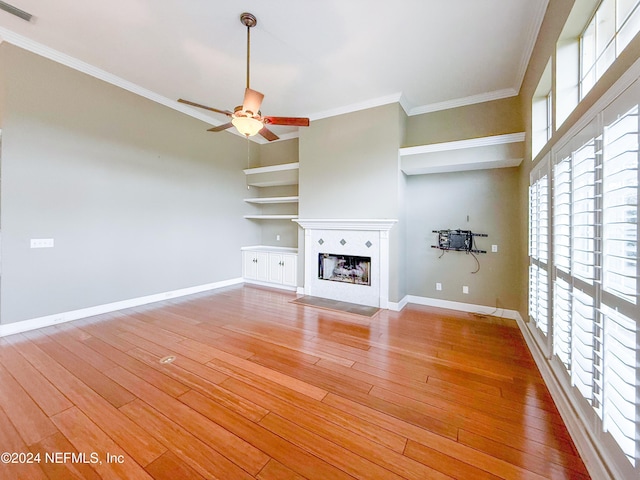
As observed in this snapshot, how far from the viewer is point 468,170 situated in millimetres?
4215

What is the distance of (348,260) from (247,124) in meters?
2.93

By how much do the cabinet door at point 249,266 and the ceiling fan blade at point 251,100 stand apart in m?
3.82

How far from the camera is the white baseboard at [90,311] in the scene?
3.23 meters

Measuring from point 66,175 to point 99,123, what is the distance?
3.05ft

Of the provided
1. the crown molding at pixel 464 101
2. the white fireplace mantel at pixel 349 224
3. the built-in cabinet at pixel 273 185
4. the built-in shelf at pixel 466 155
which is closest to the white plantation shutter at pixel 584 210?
the built-in shelf at pixel 466 155

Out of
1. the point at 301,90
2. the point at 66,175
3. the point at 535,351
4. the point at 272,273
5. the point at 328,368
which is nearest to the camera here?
the point at 328,368

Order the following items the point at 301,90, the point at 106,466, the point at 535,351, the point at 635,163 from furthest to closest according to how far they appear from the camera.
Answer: the point at 301,90 < the point at 535,351 < the point at 106,466 < the point at 635,163

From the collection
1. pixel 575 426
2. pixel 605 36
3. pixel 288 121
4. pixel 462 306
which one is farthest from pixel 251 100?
pixel 462 306

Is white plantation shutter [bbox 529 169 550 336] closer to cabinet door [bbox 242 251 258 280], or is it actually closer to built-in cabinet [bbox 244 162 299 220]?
built-in cabinet [bbox 244 162 299 220]

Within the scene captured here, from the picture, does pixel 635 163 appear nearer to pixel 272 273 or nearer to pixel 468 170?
pixel 468 170

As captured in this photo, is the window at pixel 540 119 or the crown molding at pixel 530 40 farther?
the window at pixel 540 119

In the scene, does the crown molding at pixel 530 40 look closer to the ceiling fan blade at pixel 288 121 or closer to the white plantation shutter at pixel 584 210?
the white plantation shutter at pixel 584 210

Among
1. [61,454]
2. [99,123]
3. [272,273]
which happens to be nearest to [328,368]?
[61,454]

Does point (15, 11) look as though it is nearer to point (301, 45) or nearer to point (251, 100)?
point (251, 100)
